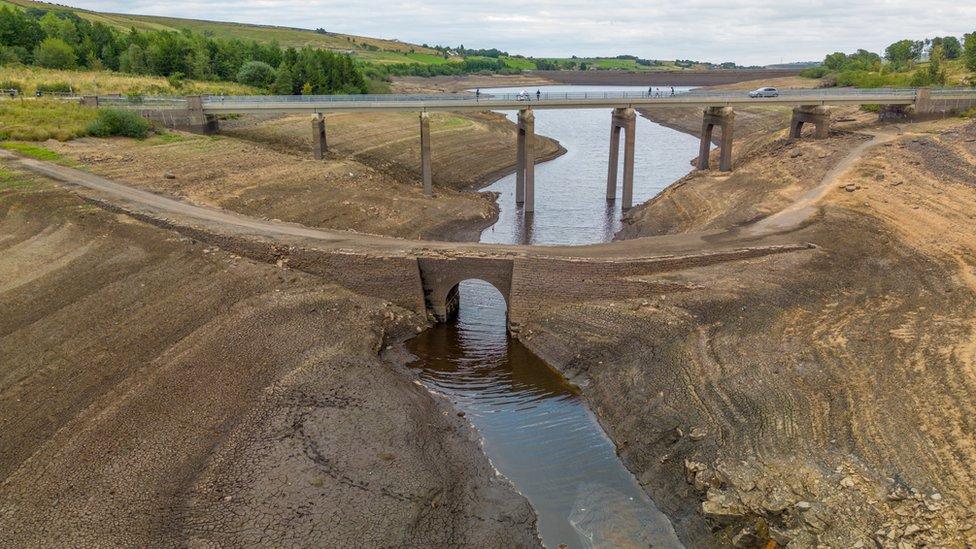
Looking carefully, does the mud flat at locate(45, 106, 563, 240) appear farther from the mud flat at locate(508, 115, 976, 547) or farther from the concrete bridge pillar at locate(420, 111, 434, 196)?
the mud flat at locate(508, 115, 976, 547)

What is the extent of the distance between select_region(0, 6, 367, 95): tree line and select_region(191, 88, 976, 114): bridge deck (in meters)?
24.7

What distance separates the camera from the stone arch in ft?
119

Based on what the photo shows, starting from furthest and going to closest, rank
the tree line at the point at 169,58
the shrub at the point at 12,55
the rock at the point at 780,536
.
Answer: the tree line at the point at 169,58 < the shrub at the point at 12,55 < the rock at the point at 780,536

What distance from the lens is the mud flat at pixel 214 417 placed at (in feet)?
66.1

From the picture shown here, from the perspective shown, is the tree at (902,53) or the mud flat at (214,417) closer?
the mud flat at (214,417)

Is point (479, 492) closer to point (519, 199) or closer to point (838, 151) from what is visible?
point (519, 199)

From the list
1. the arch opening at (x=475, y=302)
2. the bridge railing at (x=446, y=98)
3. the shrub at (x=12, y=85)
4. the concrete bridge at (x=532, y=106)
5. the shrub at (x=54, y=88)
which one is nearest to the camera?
the arch opening at (x=475, y=302)

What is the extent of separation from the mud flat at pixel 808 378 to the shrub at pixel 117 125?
43.7m

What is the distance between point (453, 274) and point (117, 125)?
132ft

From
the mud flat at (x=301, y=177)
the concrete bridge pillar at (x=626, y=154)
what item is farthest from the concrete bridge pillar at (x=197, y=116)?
the concrete bridge pillar at (x=626, y=154)

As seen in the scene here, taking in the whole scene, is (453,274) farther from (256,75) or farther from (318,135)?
(256,75)

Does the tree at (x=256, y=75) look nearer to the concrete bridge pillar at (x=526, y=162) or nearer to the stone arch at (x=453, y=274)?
the concrete bridge pillar at (x=526, y=162)

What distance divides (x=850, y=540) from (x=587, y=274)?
18.2 meters

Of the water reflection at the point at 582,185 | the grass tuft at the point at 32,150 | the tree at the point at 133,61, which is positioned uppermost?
the tree at the point at 133,61
